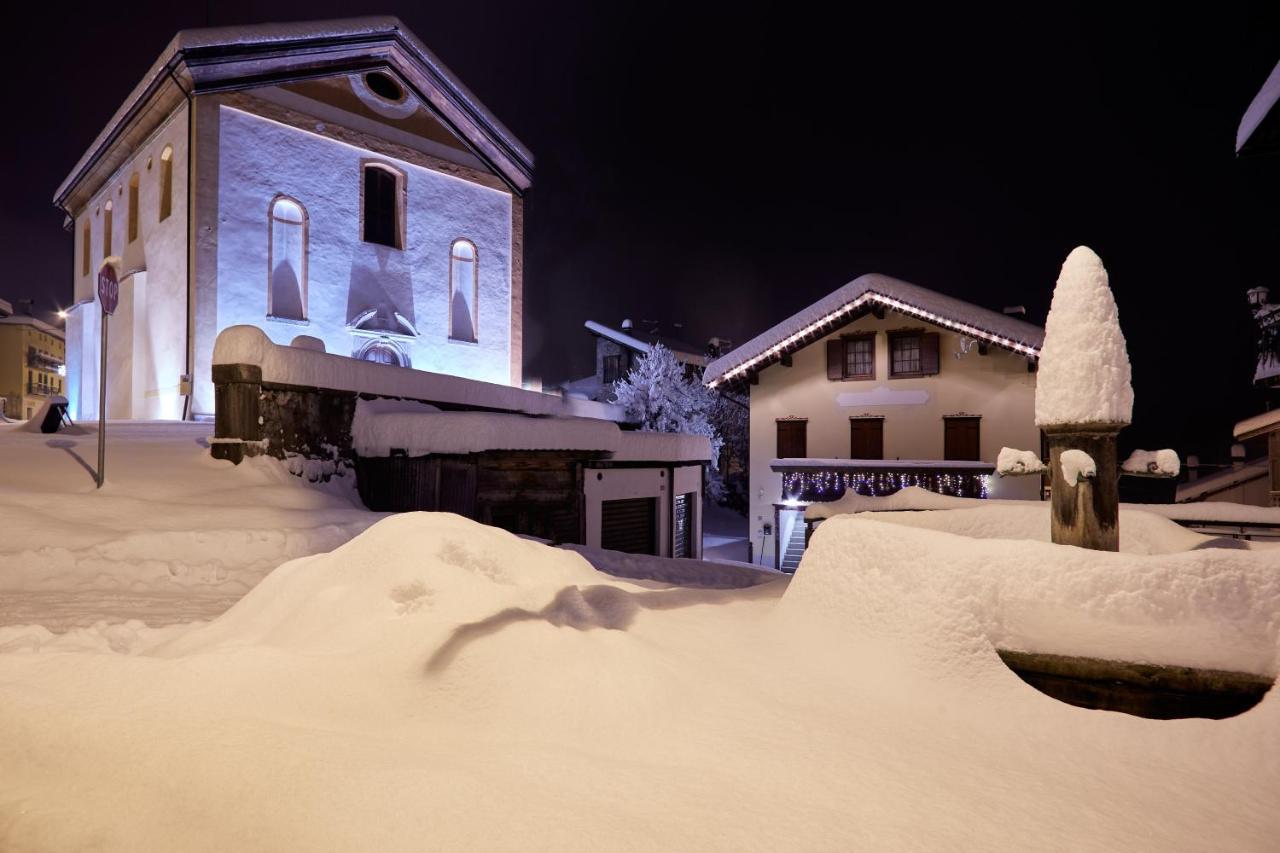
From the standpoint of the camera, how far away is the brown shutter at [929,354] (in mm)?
18562

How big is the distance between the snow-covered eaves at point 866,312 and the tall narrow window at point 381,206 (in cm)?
1048

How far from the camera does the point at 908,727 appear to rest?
10.5ft

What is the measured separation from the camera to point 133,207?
18.7m

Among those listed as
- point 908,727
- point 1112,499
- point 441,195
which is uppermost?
point 441,195

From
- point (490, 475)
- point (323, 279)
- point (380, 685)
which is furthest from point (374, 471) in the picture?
point (323, 279)

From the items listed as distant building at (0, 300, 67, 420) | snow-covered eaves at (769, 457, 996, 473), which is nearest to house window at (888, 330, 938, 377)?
snow-covered eaves at (769, 457, 996, 473)

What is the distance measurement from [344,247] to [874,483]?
1601 centimetres

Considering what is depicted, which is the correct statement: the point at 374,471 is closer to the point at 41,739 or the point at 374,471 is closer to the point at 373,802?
the point at 41,739

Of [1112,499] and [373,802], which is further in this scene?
[1112,499]

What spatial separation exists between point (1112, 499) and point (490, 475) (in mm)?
8525

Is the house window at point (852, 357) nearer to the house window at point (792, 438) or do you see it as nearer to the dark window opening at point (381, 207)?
the house window at point (792, 438)

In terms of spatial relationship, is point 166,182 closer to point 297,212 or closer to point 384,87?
point 297,212

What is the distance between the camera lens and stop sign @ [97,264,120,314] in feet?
26.7

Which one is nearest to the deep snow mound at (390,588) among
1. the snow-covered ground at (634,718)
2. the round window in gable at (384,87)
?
the snow-covered ground at (634,718)
